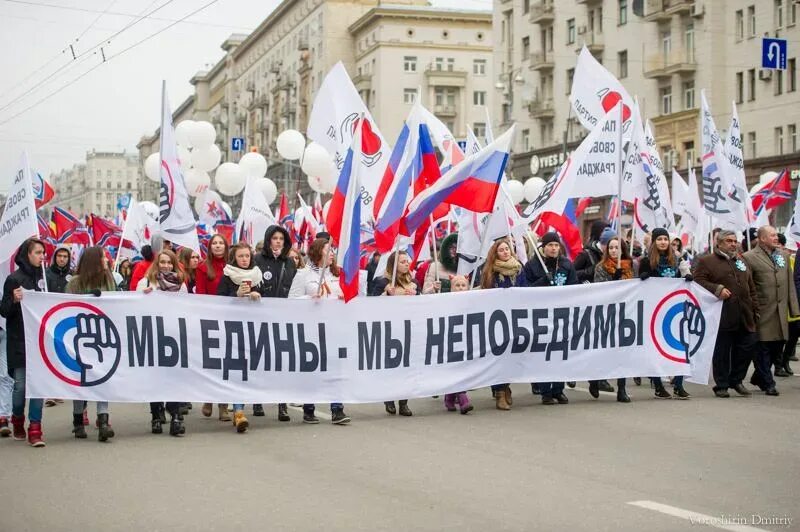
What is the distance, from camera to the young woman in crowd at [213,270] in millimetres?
11609

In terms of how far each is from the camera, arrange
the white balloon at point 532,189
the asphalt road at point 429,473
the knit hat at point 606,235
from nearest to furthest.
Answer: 1. the asphalt road at point 429,473
2. the knit hat at point 606,235
3. the white balloon at point 532,189

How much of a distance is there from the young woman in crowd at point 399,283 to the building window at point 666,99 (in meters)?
37.2

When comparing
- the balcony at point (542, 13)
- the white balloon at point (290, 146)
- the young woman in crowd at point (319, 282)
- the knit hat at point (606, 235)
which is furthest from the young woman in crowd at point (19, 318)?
the balcony at point (542, 13)

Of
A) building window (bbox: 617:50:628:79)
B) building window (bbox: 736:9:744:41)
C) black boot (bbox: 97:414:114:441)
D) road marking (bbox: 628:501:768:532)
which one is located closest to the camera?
road marking (bbox: 628:501:768:532)

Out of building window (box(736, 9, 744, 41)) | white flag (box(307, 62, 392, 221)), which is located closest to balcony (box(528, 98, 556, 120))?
building window (box(736, 9, 744, 41))

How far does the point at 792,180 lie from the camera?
1539 inches

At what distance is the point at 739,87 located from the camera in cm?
4388

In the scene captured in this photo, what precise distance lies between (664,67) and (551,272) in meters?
36.3

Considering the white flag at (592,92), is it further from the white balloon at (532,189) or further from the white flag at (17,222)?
the white balloon at (532,189)

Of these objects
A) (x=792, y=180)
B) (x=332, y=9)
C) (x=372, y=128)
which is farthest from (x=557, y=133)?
(x=372, y=128)

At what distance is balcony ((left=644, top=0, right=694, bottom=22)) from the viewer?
149 feet

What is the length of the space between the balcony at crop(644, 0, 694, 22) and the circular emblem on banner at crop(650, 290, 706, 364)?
34.9 m

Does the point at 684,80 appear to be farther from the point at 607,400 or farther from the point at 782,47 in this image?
the point at 607,400

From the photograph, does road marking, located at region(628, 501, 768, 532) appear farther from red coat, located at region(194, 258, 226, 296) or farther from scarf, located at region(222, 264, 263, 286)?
red coat, located at region(194, 258, 226, 296)
